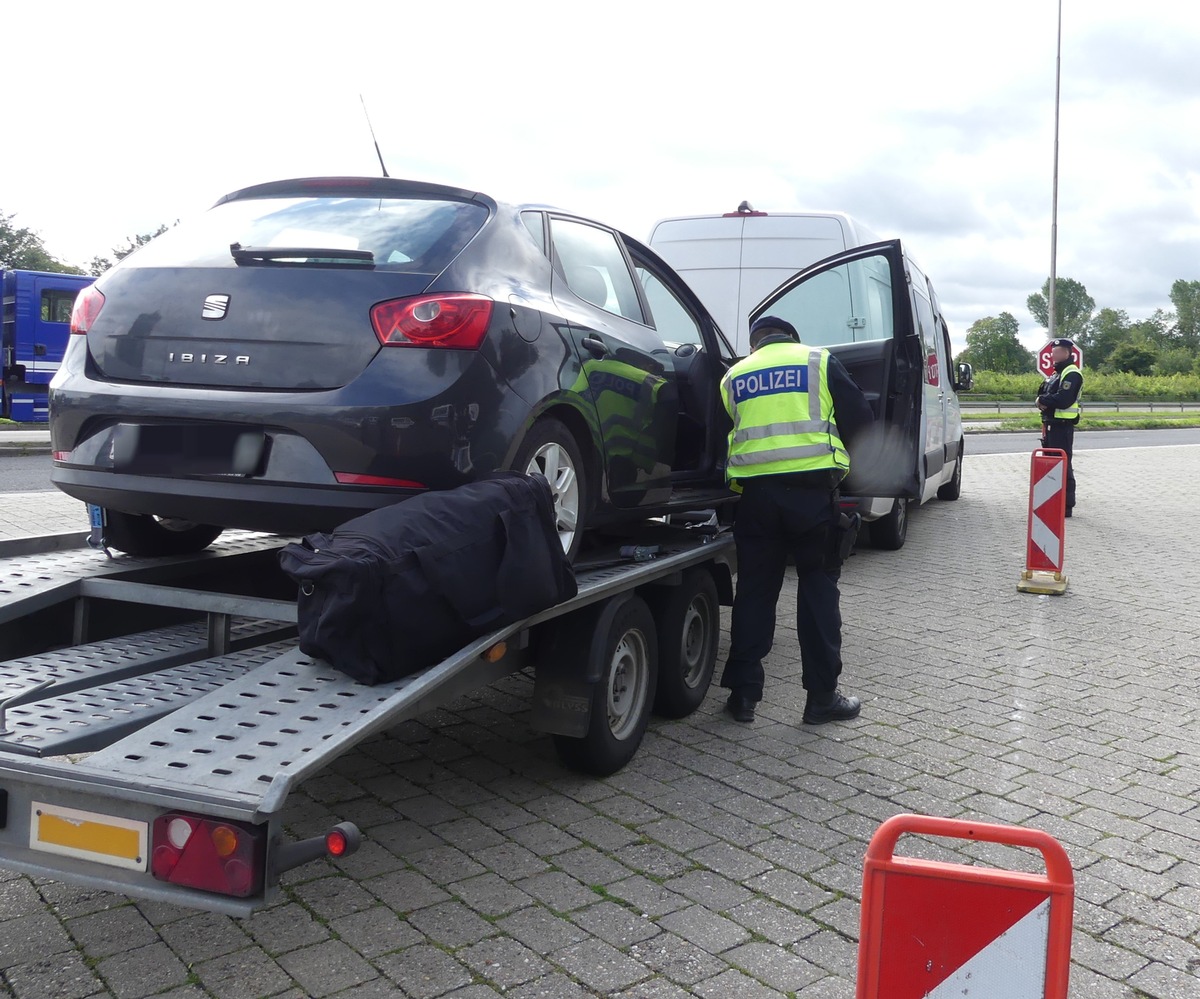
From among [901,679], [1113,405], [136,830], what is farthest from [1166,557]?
[1113,405]

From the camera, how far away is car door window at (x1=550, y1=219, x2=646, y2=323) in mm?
4691

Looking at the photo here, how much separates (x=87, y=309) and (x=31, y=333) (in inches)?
747

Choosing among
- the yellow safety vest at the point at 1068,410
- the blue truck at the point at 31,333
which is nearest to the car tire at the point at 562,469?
the yellow safety vest at the point at 1068,410

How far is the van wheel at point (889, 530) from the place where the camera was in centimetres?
1034

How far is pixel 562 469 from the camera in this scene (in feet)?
14.4

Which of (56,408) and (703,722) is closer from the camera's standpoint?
(56,408)

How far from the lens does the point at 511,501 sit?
349 centimetres

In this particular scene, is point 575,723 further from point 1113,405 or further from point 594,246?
point 1113,405

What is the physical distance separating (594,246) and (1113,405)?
196 feet

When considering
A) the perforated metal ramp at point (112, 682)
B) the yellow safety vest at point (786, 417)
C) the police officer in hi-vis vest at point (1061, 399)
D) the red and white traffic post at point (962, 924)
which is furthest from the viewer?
the police officer in hi-vis vest at point (1061, 399)

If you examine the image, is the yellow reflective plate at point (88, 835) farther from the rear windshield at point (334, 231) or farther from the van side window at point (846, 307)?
the van side window at point (846, 307)

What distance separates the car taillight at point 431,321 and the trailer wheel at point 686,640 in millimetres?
1618

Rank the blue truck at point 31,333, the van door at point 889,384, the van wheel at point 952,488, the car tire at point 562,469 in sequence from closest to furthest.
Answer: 1. the car tire at point 562,469
2. the van door at point 889,384
3. the van wheel at point 952,488
4. the blue truck at point 31,333

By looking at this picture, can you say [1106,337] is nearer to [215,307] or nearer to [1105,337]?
[1105,337]
